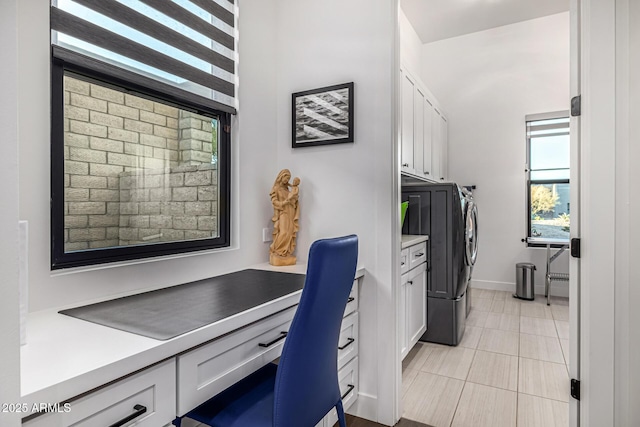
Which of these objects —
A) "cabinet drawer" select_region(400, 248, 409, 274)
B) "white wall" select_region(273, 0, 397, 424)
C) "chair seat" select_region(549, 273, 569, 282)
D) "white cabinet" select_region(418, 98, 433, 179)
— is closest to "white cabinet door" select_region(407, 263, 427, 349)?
"cabinet drawer" select_region(400, 248, 409, 274)

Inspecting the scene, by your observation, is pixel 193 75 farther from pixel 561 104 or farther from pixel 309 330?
pixel 561 104

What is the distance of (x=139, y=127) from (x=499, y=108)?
4619 millimetres

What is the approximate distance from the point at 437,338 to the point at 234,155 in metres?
2.30

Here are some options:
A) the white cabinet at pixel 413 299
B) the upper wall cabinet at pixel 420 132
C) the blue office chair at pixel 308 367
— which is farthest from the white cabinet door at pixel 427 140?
the blue office chair at pixel 308 367

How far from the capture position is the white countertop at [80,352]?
2.36ft

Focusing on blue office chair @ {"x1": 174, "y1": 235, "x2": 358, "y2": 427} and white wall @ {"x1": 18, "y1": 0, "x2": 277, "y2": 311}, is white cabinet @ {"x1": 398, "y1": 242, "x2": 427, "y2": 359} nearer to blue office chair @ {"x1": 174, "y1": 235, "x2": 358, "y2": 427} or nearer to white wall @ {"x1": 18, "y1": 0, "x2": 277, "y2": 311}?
white wall @ {"x1": 18, "y1": 0, "x2": 277, "y2": 311}

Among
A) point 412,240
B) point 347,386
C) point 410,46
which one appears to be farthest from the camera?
point 410,46

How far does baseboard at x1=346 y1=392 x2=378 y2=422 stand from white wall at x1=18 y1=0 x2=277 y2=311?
1013 millimetres

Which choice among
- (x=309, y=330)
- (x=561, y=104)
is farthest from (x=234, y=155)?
(x=561, y=104)

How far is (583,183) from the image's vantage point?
147 centimetres

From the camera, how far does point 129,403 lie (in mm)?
855

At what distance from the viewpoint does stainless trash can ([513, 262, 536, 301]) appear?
4.30m

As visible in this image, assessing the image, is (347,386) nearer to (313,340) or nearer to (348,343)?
(348,343)

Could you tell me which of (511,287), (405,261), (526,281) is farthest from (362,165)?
(511,287)
